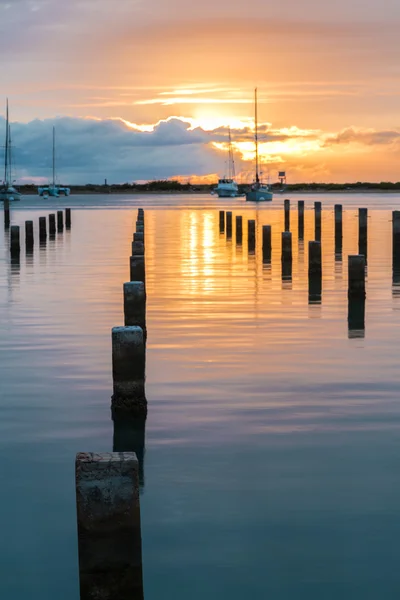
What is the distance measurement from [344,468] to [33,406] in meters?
4.09

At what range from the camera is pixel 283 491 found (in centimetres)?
Result: 882

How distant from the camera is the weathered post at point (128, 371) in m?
11.1

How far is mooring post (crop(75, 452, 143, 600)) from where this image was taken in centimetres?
591

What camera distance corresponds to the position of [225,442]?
1031 centimetres

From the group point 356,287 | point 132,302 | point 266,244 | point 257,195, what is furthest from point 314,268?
point 257,195

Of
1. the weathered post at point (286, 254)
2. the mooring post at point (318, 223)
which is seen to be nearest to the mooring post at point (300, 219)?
the mooring post at point (318, 223)

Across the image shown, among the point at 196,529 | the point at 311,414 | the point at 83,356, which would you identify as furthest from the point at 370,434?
the point at 83,356

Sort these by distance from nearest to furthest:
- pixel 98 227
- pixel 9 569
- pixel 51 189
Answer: pixel 9 569
pixel 98 227
pixel 51 189

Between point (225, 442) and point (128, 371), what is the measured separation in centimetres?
153

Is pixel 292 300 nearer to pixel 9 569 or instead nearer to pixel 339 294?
pixel 339 294

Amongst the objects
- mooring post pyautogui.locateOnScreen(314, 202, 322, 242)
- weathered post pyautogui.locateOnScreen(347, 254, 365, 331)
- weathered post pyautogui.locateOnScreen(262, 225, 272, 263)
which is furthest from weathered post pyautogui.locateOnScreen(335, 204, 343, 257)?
weathered post pyautogui.locateOnScreen(347, 254, 365, 331)

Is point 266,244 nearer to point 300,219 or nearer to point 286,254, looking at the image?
point 286,254

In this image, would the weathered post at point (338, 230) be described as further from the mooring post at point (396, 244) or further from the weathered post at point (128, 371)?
the weathered post at point (128, 371)

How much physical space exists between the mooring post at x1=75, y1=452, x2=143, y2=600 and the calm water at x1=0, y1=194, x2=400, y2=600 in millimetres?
744
